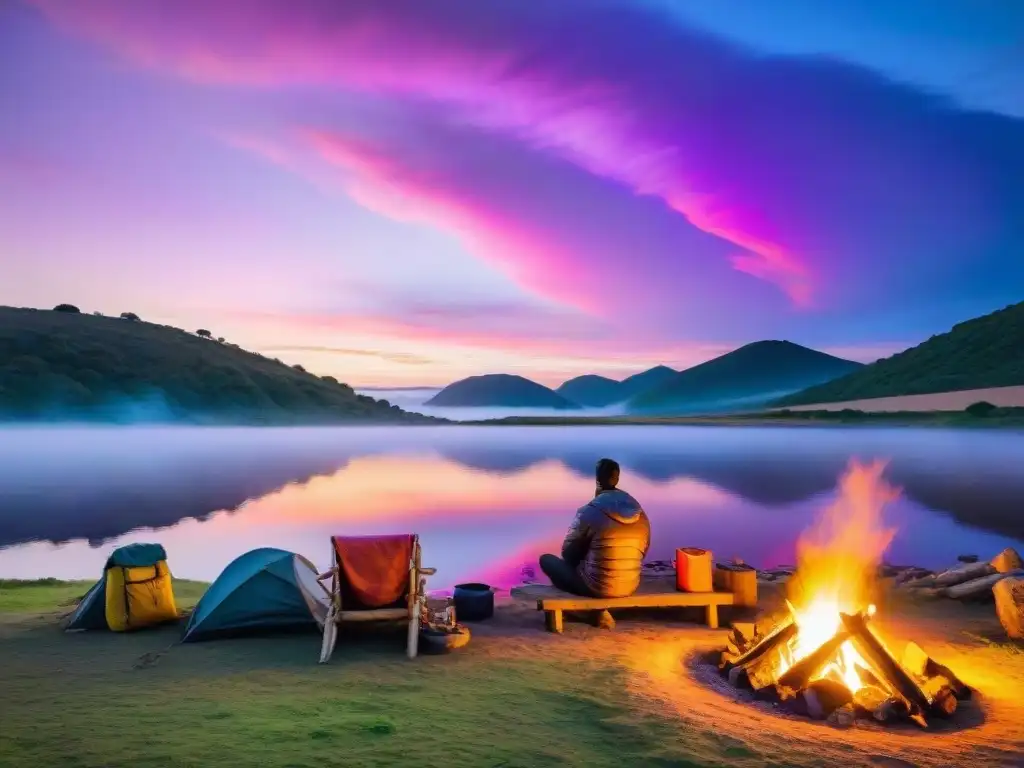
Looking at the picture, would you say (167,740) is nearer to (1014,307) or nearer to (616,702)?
(616,702)

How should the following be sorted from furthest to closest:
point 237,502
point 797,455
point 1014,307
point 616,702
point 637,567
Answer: point 1014,307, point 797,455, point 237,502, point 637,567, point 616,702

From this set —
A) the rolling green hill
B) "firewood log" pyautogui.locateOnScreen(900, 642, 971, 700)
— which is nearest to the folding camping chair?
"firewood log" pyautogui.locateOnScreen(900, 642, 971, 700)

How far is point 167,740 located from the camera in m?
6.14

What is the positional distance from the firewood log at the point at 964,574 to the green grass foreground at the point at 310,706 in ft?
26.9

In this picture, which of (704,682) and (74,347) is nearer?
(704,682)

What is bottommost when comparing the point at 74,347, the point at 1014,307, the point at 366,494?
the point at 366,494

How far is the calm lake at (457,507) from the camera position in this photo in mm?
22375

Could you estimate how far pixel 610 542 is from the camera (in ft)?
33.4

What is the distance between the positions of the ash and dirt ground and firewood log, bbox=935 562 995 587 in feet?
11.7

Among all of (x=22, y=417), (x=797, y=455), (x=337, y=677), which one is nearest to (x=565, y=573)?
(x=337, y=677)

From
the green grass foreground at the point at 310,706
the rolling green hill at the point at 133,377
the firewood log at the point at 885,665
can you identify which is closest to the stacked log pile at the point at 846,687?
the firewood log at the point at 885,665

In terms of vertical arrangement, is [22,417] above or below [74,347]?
below

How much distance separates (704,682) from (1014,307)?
231681 mm

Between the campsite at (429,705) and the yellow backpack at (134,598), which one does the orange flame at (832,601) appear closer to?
Answer: the campsite at (429,705)
